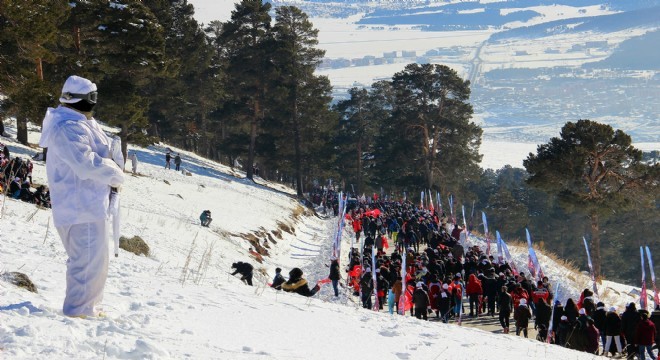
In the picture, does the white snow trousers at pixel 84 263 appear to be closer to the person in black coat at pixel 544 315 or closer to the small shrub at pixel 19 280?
the small shrub at pixel 19 280

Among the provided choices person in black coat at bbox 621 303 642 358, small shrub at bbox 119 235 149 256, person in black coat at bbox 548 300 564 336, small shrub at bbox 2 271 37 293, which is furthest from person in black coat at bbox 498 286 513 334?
small shrub at bbox 2 271 37 293

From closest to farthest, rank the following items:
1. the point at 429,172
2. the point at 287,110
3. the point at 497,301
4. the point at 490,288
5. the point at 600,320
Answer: the point at 600,320
the point at 490,288
the point at 497,301
the point at 287,110
the point at 429,172

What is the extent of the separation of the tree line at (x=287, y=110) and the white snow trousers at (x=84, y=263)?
18.0 m

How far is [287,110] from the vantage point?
152 feet

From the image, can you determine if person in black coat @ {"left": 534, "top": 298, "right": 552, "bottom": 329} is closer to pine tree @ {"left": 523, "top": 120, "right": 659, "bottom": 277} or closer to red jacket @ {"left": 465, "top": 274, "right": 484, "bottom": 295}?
red jacket @ {"left": 465, "top": 274, "right": 484, "bottom": 295}

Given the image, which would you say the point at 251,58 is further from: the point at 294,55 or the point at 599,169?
the point at 599,169

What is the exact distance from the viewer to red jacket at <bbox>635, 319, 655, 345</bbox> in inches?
504

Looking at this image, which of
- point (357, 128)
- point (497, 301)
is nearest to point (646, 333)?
point (497, 301)

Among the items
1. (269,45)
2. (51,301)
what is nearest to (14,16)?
(51,301)

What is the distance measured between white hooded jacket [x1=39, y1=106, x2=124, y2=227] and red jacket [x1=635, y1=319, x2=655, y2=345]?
11.4 metres

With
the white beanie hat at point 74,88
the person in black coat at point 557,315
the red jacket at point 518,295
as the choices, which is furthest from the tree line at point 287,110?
the white beanie hat at point 74,88

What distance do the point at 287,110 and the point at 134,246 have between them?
3452 centimetres

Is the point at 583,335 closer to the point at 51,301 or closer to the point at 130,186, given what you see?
the point at 51,301

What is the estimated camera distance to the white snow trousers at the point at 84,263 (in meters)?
4.98
